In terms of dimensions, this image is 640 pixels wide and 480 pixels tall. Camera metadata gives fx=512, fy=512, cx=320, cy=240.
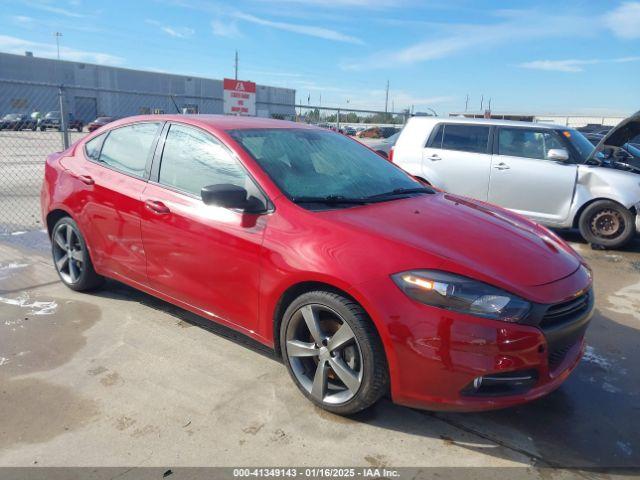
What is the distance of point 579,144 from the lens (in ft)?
23.5

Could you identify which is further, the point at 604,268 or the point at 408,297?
the point at 604,268

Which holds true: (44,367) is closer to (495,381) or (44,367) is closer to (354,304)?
(354,304)

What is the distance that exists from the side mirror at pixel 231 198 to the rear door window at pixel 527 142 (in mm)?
5223

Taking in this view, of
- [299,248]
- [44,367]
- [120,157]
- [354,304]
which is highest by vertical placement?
[120,157]

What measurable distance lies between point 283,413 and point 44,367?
5.50 ft

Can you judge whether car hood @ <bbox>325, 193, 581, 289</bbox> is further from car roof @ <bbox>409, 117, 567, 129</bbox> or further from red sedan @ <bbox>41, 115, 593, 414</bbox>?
car roof @ <bbox>409, 117, 567, 129</bbox>

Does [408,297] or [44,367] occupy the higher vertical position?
[408,297]

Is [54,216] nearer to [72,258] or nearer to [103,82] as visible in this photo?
[72,258]

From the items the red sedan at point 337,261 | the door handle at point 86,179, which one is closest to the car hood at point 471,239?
the red sedan at point 337,261

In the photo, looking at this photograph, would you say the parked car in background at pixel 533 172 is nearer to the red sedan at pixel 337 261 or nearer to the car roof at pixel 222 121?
the red sedan at pixel 337 261

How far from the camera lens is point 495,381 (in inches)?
98.2

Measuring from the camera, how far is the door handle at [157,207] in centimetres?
350

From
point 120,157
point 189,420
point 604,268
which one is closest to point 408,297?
point 189,420

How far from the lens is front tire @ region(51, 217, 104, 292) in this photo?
4.41m
